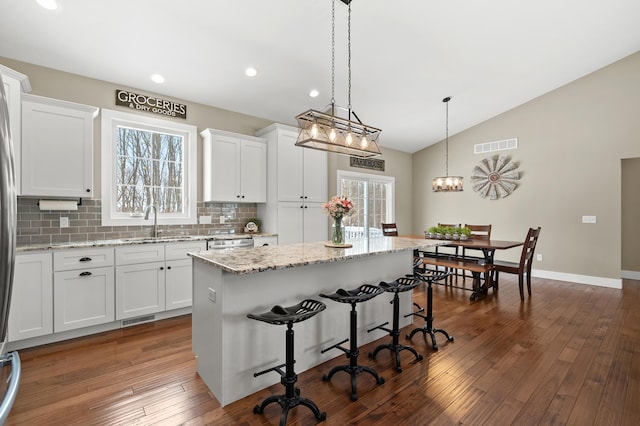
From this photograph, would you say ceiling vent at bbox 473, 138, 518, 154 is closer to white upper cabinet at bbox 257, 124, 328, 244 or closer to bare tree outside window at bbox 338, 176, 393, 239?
bare tree outside window at bbox 338, 176, 393, 239

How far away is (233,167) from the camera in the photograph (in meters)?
4.33

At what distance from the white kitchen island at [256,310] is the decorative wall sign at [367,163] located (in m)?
3.74

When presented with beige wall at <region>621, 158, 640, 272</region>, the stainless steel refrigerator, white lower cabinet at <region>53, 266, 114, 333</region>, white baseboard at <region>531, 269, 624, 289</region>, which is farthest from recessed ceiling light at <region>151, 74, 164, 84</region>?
beige wall at <region>621, 158, 640, 272</region>

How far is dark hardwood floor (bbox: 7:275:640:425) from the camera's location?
190cm

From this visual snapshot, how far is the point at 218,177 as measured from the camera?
419 centimetres

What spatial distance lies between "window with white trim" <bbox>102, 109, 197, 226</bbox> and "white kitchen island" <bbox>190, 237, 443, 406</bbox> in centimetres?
197

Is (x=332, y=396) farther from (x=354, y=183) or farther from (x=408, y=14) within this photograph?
(x=354, y=183)

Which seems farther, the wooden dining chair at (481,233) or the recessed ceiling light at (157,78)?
the wooden dining chair at (481,233)

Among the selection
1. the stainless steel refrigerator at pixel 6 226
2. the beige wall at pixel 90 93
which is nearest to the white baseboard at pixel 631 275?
the beige wall at pixel 90 93

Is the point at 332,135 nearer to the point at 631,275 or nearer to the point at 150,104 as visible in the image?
the point at 150,104

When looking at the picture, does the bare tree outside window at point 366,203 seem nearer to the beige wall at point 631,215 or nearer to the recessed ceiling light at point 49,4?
the beige wall at point 631,215

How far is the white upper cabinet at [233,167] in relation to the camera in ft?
13.6

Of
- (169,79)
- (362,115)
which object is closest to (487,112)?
(362,115)

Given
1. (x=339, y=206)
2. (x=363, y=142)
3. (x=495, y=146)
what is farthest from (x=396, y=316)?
(x=495, y=146)
